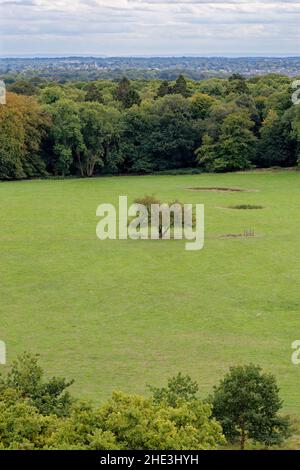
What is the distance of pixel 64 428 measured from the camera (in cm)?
1627

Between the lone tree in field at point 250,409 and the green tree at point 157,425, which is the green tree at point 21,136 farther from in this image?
the green tree at point 157,425

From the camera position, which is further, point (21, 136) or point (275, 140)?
point (275, 140)

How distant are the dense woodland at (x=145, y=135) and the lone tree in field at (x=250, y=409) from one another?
55.5m

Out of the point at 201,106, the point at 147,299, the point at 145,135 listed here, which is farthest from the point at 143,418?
the point at 201,106

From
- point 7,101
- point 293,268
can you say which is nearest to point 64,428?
point 293,268

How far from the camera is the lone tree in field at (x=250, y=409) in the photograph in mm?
19609

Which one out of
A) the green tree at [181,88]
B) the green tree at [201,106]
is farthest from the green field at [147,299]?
the green tree at [181,88]

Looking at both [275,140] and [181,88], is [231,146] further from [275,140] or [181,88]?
[181,88]

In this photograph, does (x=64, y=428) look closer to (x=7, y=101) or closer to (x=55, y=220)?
(x=55, y=220)

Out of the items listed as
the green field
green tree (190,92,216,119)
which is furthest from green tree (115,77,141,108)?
the green field

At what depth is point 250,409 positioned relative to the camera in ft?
64.7

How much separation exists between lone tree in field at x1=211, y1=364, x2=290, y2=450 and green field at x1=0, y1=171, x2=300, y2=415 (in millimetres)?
3792

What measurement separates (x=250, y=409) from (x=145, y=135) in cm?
6227

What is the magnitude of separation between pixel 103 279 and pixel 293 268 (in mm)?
9205
